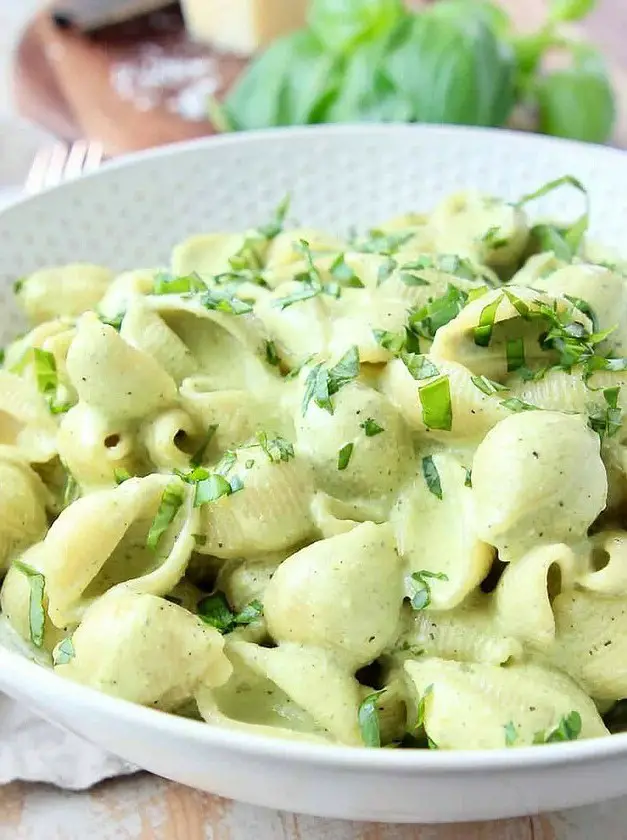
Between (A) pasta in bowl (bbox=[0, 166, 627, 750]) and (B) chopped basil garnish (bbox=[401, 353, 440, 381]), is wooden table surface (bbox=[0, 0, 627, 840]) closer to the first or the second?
(A) pasta in bowl (bbox=[0, 166, 627, 750])

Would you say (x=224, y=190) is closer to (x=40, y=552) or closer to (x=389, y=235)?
(x=389, y=235)

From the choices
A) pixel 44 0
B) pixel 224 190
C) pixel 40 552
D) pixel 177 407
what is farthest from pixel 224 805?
pixel 44 0

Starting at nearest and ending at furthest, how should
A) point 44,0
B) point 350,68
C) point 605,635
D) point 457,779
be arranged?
point 457,779
point 605,635
point 350,68
point 44,0

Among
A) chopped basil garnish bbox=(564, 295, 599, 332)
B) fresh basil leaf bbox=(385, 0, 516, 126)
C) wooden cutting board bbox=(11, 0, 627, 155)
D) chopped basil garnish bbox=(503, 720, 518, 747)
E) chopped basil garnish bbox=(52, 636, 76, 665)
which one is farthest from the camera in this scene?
wooden cutting board bbox=(11, 0, 627, 155)

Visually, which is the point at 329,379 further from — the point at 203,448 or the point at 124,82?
the point at 124,82

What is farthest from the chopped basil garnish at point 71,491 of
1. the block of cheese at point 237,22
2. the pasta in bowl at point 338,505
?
the block of cheese at point 237,22

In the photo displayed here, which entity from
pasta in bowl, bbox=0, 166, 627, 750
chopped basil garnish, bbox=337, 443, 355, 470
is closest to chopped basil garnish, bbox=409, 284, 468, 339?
pasta in bowl, bbox=0, 166, 627, 750
